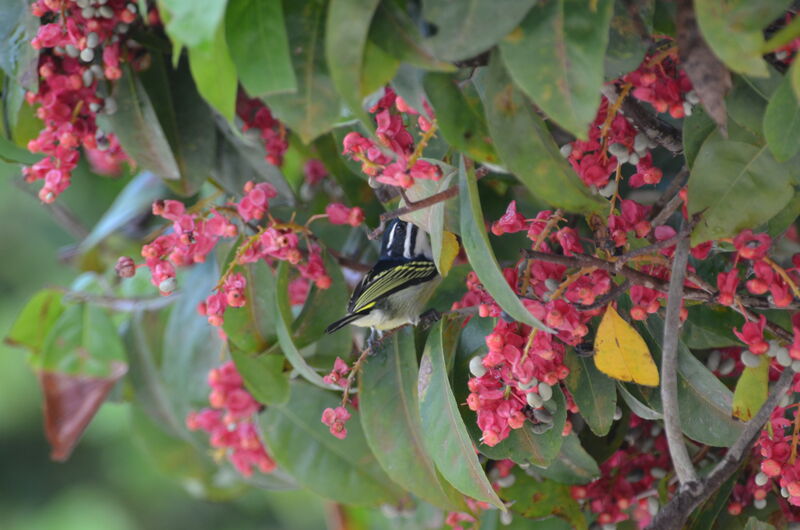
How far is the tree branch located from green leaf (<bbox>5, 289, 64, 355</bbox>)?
39.9 inches

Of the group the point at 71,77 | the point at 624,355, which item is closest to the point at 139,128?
the point at 71,77

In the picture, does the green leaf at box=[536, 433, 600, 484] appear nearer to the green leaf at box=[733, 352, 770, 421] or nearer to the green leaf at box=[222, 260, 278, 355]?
the green leaf at box=[733, 352, 770, 421]

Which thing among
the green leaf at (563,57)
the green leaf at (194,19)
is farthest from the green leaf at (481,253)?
the green leaf at (194,19)

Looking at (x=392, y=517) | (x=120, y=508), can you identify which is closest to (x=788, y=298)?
(x=392, y=517)

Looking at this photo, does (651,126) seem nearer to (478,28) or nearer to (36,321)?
(478,28)

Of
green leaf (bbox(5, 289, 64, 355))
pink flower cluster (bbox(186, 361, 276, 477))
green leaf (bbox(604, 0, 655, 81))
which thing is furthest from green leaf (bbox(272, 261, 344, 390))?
green leaf (bbox(5, 289, 64, 355))

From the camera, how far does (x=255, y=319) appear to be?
3.43ft

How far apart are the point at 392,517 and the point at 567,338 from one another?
57cm

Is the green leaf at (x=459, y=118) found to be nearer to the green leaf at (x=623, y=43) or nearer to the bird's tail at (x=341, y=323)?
the green leaf at (x=623, y=43)

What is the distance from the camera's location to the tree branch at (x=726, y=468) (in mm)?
794

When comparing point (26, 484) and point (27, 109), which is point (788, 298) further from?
point (26, 484)

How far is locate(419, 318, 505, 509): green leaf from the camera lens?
841mm

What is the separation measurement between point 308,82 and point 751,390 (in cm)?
48

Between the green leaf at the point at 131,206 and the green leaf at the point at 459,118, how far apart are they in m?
0.81
